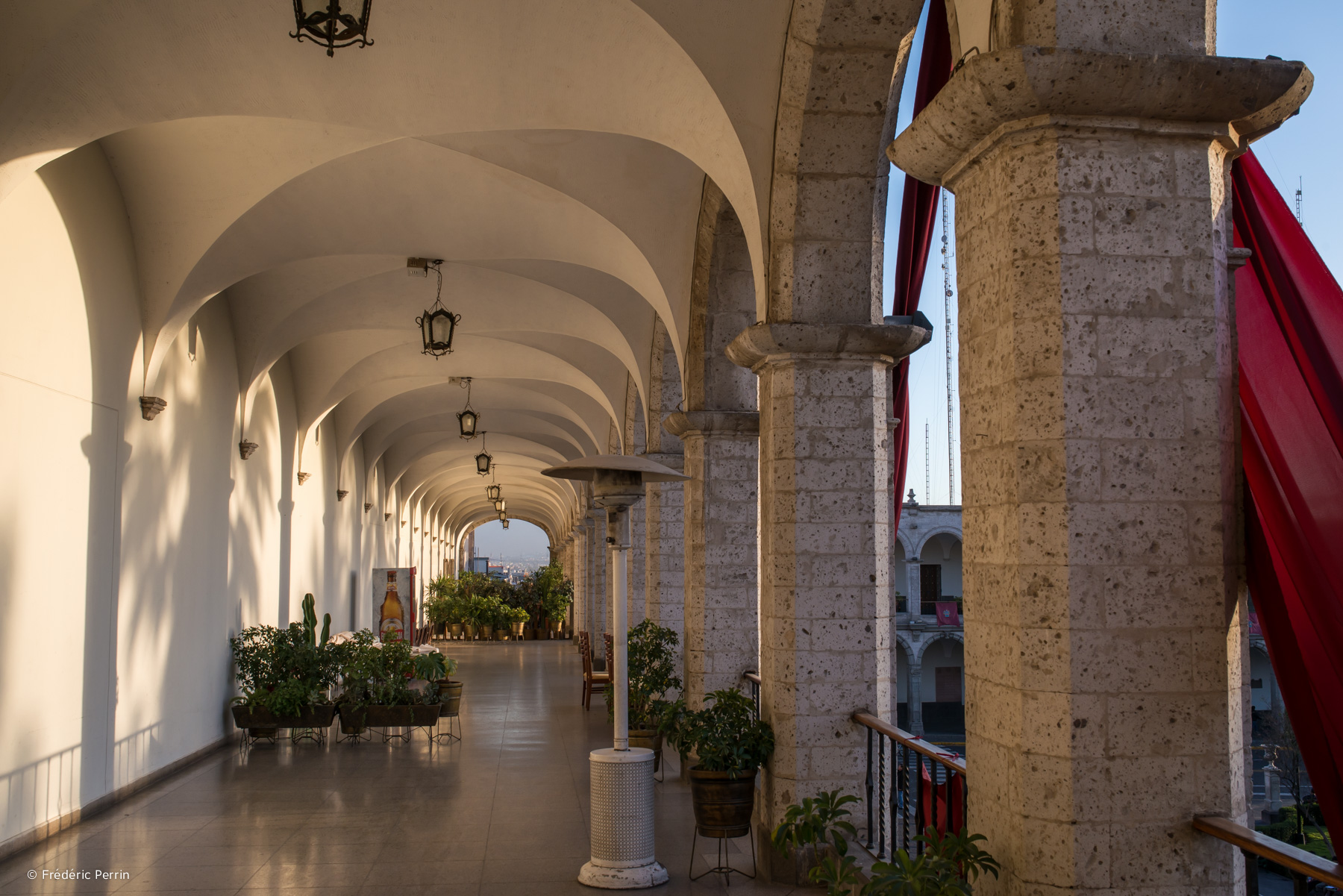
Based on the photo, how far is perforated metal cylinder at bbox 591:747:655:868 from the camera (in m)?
5.47

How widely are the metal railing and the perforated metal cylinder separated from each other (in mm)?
3290

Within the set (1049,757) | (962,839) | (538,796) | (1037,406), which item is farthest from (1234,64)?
(538,796)

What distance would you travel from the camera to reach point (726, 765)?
18.1ft

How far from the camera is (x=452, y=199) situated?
847 cm

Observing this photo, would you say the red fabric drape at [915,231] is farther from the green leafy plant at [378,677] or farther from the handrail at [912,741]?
the green leafy plant at [378,677]

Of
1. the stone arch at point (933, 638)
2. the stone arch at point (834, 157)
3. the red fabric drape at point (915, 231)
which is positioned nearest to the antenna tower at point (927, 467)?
the stone arch at point (933, 638)

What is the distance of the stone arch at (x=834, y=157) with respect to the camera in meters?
4.79

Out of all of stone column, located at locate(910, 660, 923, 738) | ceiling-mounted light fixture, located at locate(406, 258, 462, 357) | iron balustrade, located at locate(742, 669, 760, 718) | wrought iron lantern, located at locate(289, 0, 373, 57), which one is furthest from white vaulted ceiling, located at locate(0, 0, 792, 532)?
stone column, located at locate(910, 660, 923, 738)

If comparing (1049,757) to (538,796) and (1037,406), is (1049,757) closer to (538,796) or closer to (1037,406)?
(1037,406)

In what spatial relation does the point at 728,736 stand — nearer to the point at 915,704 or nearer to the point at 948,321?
the point at 948,321

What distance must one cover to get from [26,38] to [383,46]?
181cm

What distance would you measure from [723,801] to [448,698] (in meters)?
5.96

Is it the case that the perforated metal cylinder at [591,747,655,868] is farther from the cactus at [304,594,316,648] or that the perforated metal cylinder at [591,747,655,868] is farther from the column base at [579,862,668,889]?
the cactus at [304,594,316,648]

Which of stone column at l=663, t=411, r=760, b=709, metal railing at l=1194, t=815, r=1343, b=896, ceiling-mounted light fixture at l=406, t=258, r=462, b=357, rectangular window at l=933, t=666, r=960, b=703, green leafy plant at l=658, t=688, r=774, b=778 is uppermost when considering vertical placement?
ceiling-mounted light fixture at l=406, t=258, r=462, b=357
